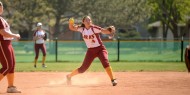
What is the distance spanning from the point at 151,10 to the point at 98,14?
6879 mm

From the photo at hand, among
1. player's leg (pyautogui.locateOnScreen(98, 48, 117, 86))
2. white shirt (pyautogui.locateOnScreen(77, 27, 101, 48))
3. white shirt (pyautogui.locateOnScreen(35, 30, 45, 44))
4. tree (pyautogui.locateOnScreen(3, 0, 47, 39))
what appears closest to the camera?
player's leg (pyautogui.locateOnScreen(98, 48, 117, 86))

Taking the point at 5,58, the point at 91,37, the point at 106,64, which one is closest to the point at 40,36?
the point at 91,37

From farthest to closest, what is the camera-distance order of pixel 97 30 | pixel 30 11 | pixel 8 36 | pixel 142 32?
pixel 142 32, pixel 30 11, pixel 97 30, pixel 8 36

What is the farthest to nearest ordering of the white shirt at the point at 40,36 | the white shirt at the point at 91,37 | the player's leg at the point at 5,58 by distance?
the white shirt at the point at 40,36, the white shirt at the point at 91,37, the player's leg at the point at 5,58

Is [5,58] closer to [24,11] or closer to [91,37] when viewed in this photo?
[91,37]

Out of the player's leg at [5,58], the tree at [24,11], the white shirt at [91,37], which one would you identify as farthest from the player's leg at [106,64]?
the tree at [24,11]

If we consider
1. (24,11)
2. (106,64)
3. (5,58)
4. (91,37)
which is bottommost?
(106,64)

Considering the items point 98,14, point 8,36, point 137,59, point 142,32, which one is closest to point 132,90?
point 8,36

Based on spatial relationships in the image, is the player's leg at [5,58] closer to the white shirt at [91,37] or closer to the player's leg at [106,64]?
the white shirt at [91,37]

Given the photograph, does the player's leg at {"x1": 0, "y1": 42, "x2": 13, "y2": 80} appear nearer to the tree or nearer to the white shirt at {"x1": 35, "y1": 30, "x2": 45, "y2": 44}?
the white shirt at {"x1": 35, "y1": 30, "x2": 45, "y2": 44}

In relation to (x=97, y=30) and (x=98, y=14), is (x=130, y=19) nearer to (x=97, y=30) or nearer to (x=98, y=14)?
(x=98, y=14)

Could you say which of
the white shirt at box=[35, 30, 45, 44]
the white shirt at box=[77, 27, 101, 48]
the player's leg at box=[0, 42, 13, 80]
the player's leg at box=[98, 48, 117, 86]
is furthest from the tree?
the player's leg at box=[0, 42, 13, 80]

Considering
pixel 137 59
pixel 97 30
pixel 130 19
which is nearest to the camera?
pixel 97 30

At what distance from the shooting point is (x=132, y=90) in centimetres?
1079
